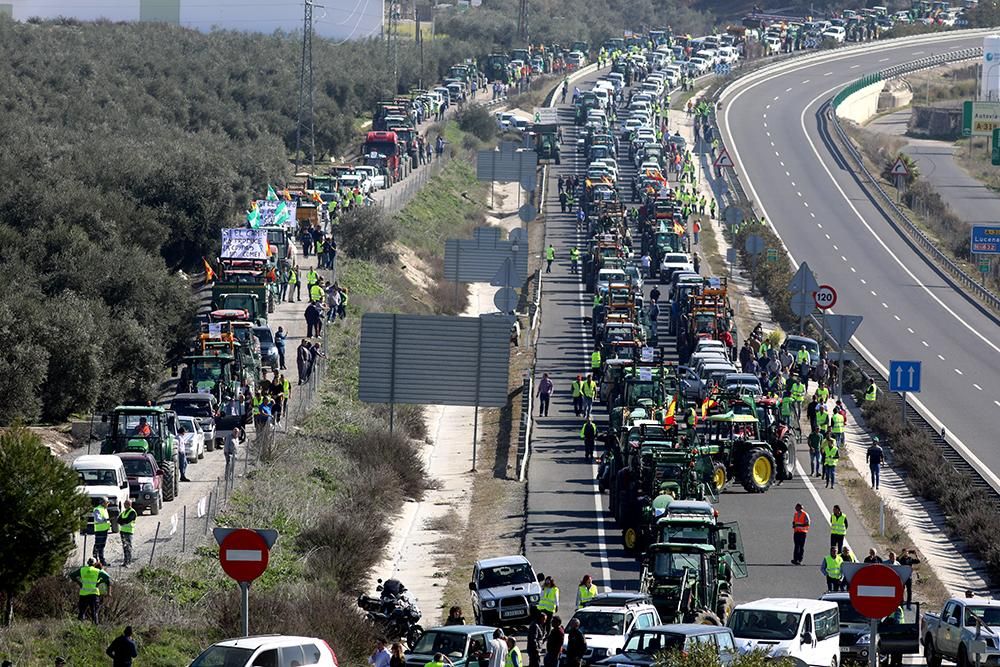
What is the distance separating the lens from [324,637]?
91.8 ft

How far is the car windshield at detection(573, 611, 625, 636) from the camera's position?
28250 mm

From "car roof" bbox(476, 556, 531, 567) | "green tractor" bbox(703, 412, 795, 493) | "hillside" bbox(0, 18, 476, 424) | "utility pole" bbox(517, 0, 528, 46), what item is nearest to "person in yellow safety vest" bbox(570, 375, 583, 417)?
"green tractor" bbox(703, 412, 795, 493)

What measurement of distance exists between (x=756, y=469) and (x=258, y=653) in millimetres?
23446

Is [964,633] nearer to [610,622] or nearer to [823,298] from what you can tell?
[610,622]

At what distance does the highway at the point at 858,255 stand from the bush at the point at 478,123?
14.0m

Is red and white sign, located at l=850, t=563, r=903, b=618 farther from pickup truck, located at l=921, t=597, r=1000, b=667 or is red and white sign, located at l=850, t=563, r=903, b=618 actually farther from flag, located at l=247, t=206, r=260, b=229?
flag, located at l=247, t=206, r=260, b=229

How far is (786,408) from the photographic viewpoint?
163ft

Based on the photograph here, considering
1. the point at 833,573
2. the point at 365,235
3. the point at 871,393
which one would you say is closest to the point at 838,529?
the point at 833,573

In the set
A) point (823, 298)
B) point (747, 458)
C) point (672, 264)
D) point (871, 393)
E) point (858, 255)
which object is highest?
point (823, 298)

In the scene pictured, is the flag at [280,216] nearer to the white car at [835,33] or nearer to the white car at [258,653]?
the white car at [258,653]

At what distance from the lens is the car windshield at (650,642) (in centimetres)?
2488

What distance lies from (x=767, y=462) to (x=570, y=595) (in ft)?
33.5

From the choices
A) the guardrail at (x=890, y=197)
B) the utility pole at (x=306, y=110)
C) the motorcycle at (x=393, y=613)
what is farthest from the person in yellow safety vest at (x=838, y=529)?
the utility pole at (x=306, y=110)

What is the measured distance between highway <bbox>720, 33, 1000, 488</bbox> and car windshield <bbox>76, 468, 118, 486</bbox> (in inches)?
837
